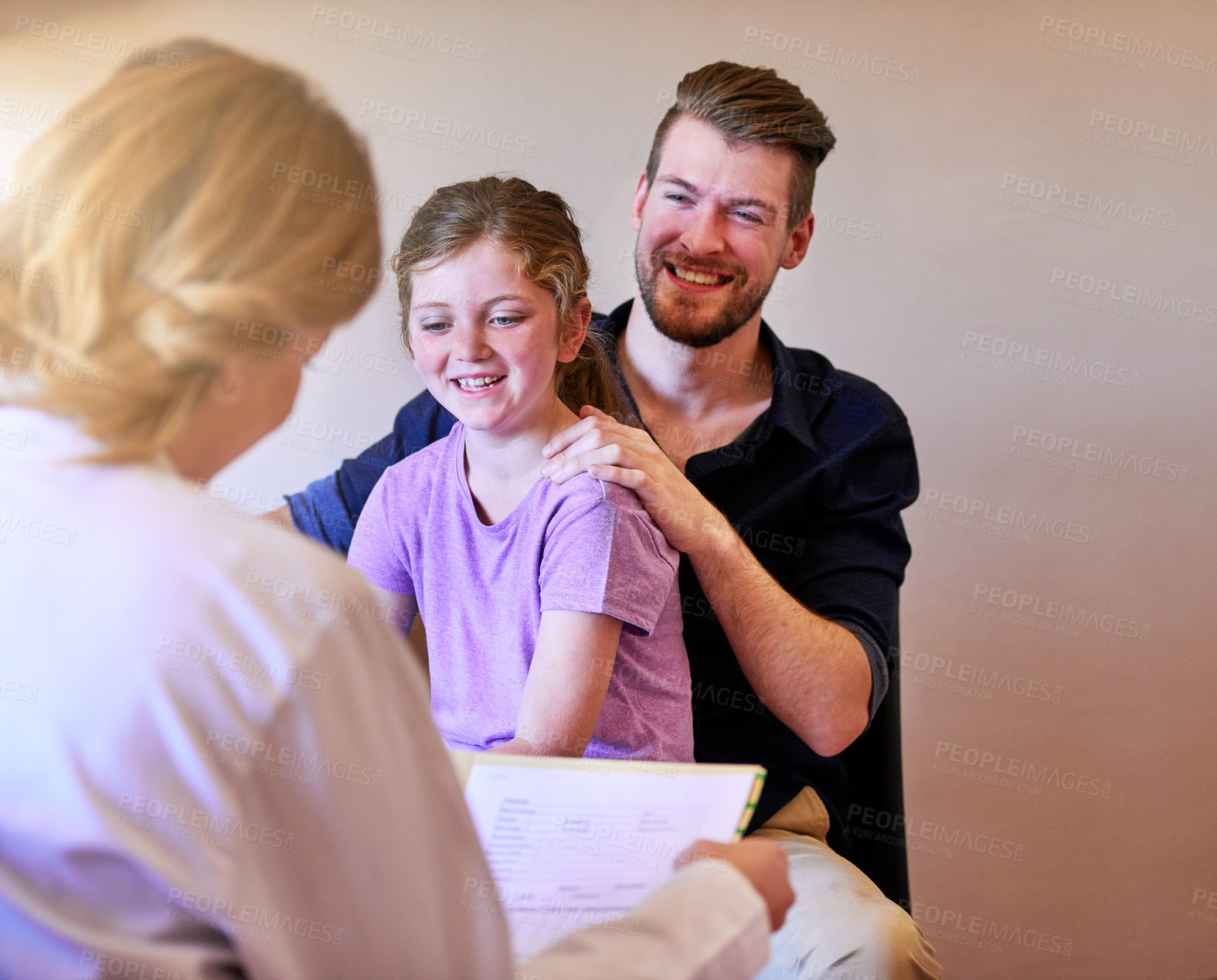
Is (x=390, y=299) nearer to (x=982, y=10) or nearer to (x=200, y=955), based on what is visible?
(x=982, y=10)

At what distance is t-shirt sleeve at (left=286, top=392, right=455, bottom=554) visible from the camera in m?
1.66

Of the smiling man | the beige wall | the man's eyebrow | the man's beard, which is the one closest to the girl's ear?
the smiling man

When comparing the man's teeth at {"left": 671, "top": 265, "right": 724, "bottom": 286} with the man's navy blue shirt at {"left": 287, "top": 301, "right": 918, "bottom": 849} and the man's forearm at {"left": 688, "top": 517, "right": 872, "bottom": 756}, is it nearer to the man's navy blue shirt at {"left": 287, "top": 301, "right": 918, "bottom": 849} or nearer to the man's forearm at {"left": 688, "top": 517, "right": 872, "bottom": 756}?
the man's navy blue shirt at {"left": 287, "top": 301, "right": 918, "bottom": 849}

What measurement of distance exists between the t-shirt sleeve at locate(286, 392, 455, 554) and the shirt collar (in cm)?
33

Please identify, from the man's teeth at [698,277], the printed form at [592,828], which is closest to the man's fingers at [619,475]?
the printed form at [592,828]

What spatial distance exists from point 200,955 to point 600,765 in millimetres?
373

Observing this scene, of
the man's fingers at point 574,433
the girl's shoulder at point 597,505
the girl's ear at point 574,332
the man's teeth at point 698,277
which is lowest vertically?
the girl's shoulder at point 597,505

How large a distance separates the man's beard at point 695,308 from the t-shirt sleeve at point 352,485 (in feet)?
1.31

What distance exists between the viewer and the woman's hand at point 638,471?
1.27m

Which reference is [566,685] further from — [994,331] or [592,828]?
[994,331]

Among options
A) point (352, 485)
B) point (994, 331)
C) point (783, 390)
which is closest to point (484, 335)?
point (352, 485)

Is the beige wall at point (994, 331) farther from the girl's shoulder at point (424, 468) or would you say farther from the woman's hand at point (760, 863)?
the woman's hand at point (760, 863)

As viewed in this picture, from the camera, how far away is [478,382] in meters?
1.27

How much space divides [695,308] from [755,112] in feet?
1.09
